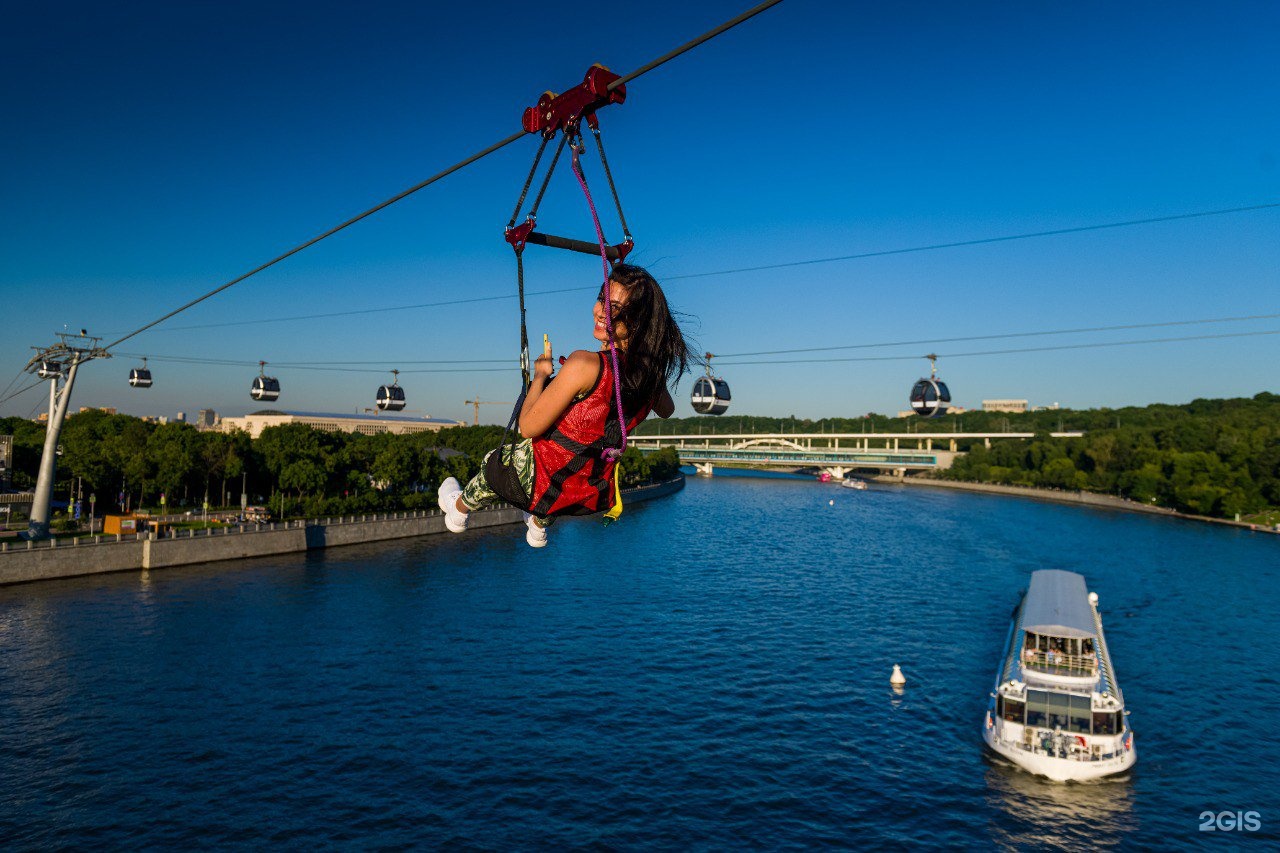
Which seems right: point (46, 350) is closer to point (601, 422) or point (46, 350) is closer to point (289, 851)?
point (289, 851)

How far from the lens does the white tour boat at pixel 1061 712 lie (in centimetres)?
2283

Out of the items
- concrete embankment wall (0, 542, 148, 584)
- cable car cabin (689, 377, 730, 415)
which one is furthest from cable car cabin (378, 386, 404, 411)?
concrete embankment wall (0, 542, 148, 584)

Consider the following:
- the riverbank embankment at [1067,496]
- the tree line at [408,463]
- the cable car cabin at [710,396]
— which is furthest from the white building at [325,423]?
the cable car cabin at [710,396]

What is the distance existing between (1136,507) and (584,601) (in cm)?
7401

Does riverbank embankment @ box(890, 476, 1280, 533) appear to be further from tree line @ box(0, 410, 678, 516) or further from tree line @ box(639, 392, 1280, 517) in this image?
tree line @ box(0, 410, 678, 516)

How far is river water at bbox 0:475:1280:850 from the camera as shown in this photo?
66.2 ft

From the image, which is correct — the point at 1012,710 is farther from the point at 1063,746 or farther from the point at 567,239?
the point at 567,239

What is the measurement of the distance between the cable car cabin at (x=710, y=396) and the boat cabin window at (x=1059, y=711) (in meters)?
14.6

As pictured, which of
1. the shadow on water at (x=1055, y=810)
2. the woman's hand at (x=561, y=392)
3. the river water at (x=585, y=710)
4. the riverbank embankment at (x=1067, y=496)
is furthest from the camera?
the riverbank embankment at (x=1067, y=496)

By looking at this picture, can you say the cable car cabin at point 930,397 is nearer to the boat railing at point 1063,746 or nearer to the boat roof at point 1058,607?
the boat roof at point 1058,607

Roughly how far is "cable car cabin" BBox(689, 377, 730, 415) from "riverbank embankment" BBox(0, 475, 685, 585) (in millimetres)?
23066

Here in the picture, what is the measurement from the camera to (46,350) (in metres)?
43.6

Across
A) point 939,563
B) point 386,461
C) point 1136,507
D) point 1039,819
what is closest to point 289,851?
point 1039,819

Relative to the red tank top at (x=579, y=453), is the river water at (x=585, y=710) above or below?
below
